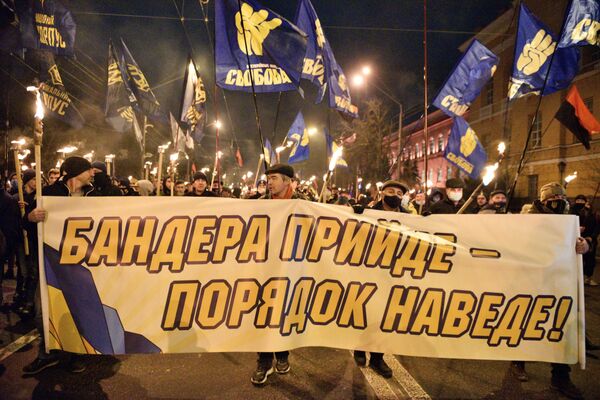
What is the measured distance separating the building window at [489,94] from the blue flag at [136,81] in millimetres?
28328

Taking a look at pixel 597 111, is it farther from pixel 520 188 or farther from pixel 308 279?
pixel 308 279

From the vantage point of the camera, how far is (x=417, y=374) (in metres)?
3.60

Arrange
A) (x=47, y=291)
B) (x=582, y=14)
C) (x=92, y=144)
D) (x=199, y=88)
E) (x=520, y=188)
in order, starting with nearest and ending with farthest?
Answer: 1. (x=47, y=291)
2. (x=582, y=14)
3. (x=199, y=88)
4. (x=520, y=188)
5. (x=92, y=144)

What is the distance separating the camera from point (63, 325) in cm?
311

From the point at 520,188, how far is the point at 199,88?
84.3 feet

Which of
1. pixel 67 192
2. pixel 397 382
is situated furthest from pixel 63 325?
pixel 397 382

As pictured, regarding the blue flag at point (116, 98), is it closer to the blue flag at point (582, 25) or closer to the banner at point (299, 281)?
the banner at point (299, 281)

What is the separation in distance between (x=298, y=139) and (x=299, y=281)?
10781mm

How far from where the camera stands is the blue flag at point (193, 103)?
9062 millimetres

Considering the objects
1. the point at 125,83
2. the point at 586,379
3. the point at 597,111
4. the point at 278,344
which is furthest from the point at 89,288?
the point at 597,111

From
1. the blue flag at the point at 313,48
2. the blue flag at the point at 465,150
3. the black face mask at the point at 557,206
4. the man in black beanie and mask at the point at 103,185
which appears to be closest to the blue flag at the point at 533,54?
the blue flag at the point at 465,150

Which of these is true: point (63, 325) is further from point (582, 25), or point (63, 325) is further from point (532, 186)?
point (532, 186)

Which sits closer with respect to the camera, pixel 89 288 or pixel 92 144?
pixel 89 288

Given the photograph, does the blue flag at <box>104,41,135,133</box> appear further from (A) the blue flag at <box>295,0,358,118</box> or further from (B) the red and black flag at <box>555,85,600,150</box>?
(B) the red and black flag at <box>555,85,600,150</box>
